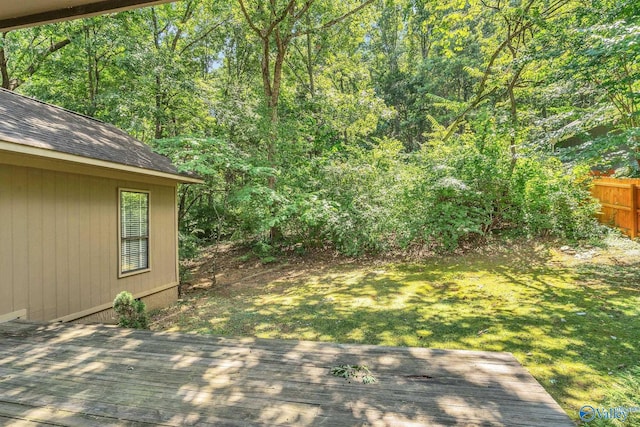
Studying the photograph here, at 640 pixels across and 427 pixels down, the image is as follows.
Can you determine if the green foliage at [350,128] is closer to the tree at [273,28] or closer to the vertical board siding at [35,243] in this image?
the tree at [273,28]

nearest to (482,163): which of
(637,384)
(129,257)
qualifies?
(637,384)

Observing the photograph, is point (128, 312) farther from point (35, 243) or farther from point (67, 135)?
point (67, 135)

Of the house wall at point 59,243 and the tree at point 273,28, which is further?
the tree at point 273,28

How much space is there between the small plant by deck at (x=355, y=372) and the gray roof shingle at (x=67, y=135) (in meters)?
3.90

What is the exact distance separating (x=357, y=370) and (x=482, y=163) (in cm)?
692

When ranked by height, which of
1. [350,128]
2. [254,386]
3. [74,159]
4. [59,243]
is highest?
[350,128]

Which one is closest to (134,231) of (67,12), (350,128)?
(67,12)

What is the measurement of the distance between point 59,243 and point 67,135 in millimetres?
1546

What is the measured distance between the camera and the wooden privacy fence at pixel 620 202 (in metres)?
7.09

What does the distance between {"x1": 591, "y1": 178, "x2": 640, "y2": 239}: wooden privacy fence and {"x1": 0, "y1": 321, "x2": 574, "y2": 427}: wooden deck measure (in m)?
7.12

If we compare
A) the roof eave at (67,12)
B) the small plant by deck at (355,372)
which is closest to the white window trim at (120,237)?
the roof eave at (67,12)

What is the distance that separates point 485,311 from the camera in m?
4.71

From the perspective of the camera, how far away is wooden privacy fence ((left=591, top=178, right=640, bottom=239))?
7086mm

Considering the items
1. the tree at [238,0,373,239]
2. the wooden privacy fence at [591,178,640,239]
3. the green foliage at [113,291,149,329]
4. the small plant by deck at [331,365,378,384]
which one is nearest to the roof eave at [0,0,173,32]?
the small plant by deck at [331,365,378,384]
